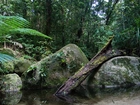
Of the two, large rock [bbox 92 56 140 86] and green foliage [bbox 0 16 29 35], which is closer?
green foliage [bbox 0 16 29 35]

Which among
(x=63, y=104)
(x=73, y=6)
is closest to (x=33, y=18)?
(x=73, y=6)

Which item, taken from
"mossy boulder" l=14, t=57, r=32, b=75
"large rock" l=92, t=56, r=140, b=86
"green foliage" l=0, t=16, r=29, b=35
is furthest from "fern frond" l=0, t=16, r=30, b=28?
"large rock" l=92, t=56, r=140, b=86

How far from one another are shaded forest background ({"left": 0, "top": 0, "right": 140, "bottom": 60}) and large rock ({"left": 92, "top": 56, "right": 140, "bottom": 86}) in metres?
1.59

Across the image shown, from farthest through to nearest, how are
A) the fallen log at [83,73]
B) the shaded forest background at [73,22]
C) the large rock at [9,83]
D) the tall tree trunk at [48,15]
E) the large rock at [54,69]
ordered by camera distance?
1. the tall tree trunk at [48,15]
2. the shaded forest background at [73,22]
3. the large rock at [54,69]
4. the large rock at [9,83]
5. the fallen log at [83,73]

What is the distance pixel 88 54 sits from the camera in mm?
9789

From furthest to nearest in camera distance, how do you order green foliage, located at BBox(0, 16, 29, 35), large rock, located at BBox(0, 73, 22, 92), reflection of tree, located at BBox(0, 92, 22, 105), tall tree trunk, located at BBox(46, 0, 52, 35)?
tall tree trunk, located at BBox(46, 0, 52, 35), large rock, located at BBox(0, 73, 22, 92), reflection of tree, located at BBox(0, 92, 22, 105), green foliage, located at BBox(0, 16, 29, 35)

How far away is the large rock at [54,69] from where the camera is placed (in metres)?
6.00

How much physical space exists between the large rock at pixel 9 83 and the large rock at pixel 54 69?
45 cm

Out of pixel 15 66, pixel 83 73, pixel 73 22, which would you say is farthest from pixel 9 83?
pixel 73 22

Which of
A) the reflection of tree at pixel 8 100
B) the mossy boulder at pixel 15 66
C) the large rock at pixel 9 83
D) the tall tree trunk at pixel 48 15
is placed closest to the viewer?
the reflection of tree at pixel 8 100

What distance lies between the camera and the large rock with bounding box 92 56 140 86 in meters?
6.43

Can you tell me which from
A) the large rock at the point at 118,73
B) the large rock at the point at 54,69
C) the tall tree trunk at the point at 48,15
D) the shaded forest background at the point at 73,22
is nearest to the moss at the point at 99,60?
the large rock at the point at 118,73

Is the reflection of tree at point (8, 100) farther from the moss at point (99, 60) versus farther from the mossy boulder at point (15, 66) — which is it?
the moss at point (99, 60)

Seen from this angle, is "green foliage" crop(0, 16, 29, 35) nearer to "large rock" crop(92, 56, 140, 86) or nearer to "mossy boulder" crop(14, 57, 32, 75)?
"mossy boulder" crop(14, 57, 32, 75)
